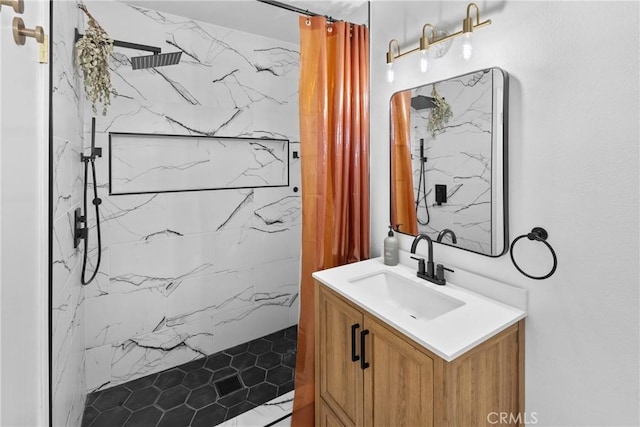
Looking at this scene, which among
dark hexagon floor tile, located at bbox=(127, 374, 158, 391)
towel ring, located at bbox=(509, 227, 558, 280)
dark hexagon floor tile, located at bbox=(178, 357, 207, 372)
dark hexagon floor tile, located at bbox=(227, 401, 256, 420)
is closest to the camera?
towel ring, located at bbox=(509, 227, 558, 280)

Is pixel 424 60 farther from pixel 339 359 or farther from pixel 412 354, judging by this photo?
pixel 339 359

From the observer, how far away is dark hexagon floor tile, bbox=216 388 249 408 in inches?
77.4

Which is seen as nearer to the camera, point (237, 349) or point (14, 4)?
point (14, 4)

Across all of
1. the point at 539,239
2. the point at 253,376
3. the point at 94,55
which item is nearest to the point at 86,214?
the point at 94,55

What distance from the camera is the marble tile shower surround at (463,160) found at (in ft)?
4.20

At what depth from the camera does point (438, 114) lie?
4.82ft

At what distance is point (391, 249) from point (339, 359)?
628 millimetres

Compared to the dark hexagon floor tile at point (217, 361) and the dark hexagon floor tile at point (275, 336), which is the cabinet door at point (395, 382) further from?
the dark hexagon floor tile at point (275, 336)

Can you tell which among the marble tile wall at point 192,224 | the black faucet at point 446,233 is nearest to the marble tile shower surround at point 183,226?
the marble tile wall at point 192,224

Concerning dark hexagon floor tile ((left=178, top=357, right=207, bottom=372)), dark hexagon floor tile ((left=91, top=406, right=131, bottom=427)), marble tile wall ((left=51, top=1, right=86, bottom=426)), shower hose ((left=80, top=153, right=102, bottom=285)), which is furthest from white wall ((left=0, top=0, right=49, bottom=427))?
dark hexagon floor tile ((left=178, top=357, right=207, bottom=372))

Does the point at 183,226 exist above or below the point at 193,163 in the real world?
below

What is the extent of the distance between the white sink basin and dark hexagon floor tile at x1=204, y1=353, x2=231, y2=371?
4.78 feet

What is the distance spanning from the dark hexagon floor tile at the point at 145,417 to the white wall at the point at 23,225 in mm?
984

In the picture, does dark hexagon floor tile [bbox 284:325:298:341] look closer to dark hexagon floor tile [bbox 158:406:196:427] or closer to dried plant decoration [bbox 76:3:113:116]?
dark hexagon floor tile [bbox 158:406:196:427]
